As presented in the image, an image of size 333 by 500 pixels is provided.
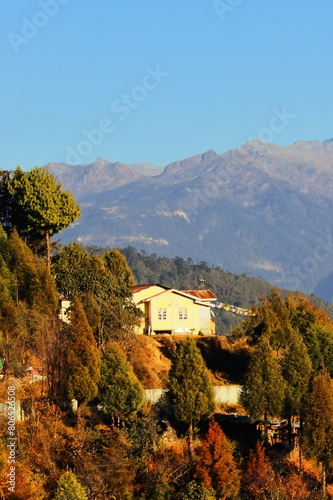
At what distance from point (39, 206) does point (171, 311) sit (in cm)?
1223

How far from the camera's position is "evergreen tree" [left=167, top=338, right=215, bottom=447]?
48406 mm

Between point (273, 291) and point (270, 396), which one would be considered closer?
point (270, 396)

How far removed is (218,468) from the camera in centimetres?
Result: 4522

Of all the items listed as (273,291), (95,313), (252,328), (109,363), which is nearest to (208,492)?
(109,363)

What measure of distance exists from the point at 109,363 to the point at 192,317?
19.2 m

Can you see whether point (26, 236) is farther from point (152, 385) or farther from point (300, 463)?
point (300, 463)

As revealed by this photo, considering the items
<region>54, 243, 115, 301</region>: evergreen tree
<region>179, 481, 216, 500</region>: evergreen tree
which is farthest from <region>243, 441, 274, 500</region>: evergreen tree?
<region>54, 243, 115, 301</region>: evergreen tree

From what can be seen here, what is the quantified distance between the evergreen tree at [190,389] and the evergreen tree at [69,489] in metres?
8.04

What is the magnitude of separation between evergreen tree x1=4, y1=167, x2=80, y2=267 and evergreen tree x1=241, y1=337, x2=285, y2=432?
19.1m

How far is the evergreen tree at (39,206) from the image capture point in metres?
64.5

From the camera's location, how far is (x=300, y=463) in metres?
49.1

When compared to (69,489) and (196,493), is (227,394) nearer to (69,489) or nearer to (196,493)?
(196,493)

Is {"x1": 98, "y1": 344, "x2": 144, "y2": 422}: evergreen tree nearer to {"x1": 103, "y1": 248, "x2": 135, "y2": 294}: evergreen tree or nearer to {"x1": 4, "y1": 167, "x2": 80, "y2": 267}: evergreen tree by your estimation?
{"x1": 103, "y1": 248, "x2": 135, "y2": 294}: evergreen tree

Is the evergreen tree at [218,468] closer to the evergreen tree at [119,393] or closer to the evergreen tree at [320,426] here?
the evergreen tree at [320,426]
